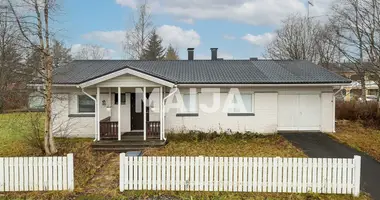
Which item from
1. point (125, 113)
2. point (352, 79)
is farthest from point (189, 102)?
point (352, 79)

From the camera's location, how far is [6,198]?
5.43 meters

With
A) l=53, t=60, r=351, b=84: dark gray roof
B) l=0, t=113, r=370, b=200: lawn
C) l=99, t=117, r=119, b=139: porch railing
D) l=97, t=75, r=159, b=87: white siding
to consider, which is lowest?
l=0, t=113, r=370, b=200: lawn

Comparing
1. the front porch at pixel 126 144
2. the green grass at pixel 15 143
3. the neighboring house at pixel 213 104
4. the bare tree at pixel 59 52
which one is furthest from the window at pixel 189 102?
the green grass at pixel 15 143

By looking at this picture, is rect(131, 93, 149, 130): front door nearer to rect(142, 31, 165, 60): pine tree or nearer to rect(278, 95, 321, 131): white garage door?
rect(278, 95, 321, 131): white garage door

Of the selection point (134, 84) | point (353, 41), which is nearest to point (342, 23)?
point (353, 41)

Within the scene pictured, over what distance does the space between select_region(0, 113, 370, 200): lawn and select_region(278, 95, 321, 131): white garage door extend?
162 cm

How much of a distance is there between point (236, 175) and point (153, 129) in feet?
19.0

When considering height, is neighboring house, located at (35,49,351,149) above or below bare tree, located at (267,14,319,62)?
below

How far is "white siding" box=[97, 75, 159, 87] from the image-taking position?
10.2 metres

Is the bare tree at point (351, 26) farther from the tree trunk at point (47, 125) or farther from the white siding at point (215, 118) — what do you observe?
the tree trunk at point (47, 125)

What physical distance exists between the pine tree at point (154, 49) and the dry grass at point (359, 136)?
22.8 metres

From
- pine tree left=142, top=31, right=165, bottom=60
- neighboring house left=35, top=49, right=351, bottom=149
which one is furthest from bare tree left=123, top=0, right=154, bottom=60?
neighboring house left=35, top=49, right=351, bottom=149

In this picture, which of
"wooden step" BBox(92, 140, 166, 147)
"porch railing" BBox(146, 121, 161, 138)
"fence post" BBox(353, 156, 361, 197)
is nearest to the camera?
"fence post" BBox(353, 156, 361, 197)

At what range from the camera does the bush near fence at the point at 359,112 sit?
615 inches
